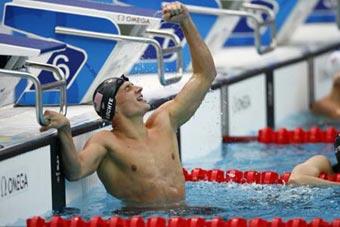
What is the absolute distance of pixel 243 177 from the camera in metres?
6.99

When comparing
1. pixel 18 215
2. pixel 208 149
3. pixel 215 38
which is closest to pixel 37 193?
pixel 18 215

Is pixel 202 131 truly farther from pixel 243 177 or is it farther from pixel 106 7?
pixel 243 177

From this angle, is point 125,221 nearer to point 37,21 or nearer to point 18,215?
point 18,215

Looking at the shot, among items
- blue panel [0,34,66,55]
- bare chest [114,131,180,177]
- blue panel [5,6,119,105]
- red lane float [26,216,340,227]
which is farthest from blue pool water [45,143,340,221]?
blue panel [5,6,119,105]

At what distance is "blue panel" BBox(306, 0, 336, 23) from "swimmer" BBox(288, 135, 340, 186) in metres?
6.08

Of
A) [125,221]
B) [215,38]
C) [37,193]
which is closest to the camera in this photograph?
[125,221]

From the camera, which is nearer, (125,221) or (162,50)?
(125,221)

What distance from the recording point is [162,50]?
7445 millimetres

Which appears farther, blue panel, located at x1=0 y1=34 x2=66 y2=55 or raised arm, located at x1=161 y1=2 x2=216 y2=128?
raised arm, located at x1=161 y1=2 x2=216 y2=128

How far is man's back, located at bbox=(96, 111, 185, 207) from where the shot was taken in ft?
20.2

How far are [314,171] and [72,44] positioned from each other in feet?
5.31

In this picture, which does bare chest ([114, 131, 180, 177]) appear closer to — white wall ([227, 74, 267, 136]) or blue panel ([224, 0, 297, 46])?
white wall ([227, 74, 267, 136])

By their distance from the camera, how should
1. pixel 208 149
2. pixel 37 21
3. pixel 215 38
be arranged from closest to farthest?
pixel 37 21
pixel 208 149
pixel 215 38

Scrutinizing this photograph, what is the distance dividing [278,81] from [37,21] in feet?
Result: 10.7
